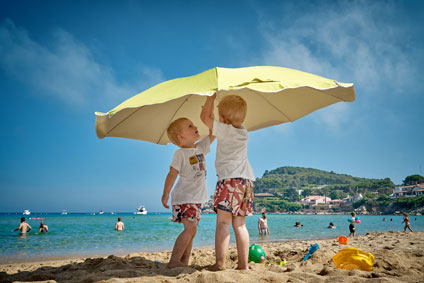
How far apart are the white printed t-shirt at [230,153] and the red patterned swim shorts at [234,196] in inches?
2.7

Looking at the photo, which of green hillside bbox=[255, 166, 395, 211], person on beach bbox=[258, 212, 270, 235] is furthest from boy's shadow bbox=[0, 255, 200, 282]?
green hillside bbox=[255, 166, 395, 211]

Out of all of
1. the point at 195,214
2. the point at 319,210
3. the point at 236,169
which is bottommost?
the point at 319,210

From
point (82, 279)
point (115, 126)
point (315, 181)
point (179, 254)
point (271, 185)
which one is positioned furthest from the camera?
point (315, 181)

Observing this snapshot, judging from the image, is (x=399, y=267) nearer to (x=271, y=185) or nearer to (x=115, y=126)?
(x=115, y=126)

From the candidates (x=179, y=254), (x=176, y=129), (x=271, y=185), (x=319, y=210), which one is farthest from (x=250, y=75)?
(x=271, y=185)

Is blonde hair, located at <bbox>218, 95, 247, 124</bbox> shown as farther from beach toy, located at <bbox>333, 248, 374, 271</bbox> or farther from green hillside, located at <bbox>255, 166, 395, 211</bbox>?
green hillside, located at <bbox>255, 166, 395, 211</bbox>

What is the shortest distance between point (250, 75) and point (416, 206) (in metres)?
94.6

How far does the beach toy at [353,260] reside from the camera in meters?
3.00

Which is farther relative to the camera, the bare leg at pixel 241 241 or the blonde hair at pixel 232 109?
the blonde hair at pixel 232 109

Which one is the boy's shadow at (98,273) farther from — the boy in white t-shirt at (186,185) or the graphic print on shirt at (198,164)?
the graphic print on shirt at (198,164)

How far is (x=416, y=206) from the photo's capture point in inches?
3029

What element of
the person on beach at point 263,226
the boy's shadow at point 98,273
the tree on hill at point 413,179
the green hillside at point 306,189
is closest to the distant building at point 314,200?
the green hillside at point 306,189

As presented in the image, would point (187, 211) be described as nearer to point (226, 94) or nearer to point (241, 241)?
point (241, 241)

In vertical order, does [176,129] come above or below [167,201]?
above
